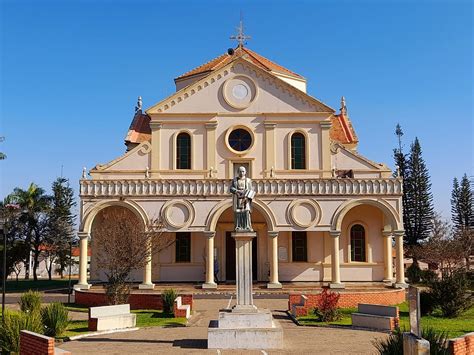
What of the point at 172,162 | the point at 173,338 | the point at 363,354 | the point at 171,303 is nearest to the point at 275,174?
the point at 172,162

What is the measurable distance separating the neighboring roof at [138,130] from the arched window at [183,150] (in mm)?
4697

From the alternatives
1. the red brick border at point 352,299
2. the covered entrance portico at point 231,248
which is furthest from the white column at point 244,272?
the covered entrance portico at point 231,248

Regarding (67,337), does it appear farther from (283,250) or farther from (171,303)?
(283,250)

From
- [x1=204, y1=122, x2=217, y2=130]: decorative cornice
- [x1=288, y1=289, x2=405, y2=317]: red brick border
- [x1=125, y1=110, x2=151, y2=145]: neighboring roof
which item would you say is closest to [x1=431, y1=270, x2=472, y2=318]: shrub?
[x1=288, y1=289, x2=405, y2=317]: red brick border

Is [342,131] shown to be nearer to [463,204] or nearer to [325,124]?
[325,124]

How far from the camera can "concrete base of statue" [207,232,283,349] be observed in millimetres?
13945

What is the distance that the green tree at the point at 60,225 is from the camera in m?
39.4

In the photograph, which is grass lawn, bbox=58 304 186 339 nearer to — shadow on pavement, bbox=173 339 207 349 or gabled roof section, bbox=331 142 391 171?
shadow on pavement, bbox=173 339 207 349

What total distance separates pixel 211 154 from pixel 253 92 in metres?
4.25

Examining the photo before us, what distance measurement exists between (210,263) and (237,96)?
9.56m

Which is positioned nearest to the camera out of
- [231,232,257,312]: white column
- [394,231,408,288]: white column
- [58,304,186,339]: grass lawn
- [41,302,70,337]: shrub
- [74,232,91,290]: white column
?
[231,232,257,312]: white column

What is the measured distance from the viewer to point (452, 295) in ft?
67.9

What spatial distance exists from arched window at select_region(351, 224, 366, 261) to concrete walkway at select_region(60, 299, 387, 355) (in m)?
12.9

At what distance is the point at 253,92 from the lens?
104 feet
